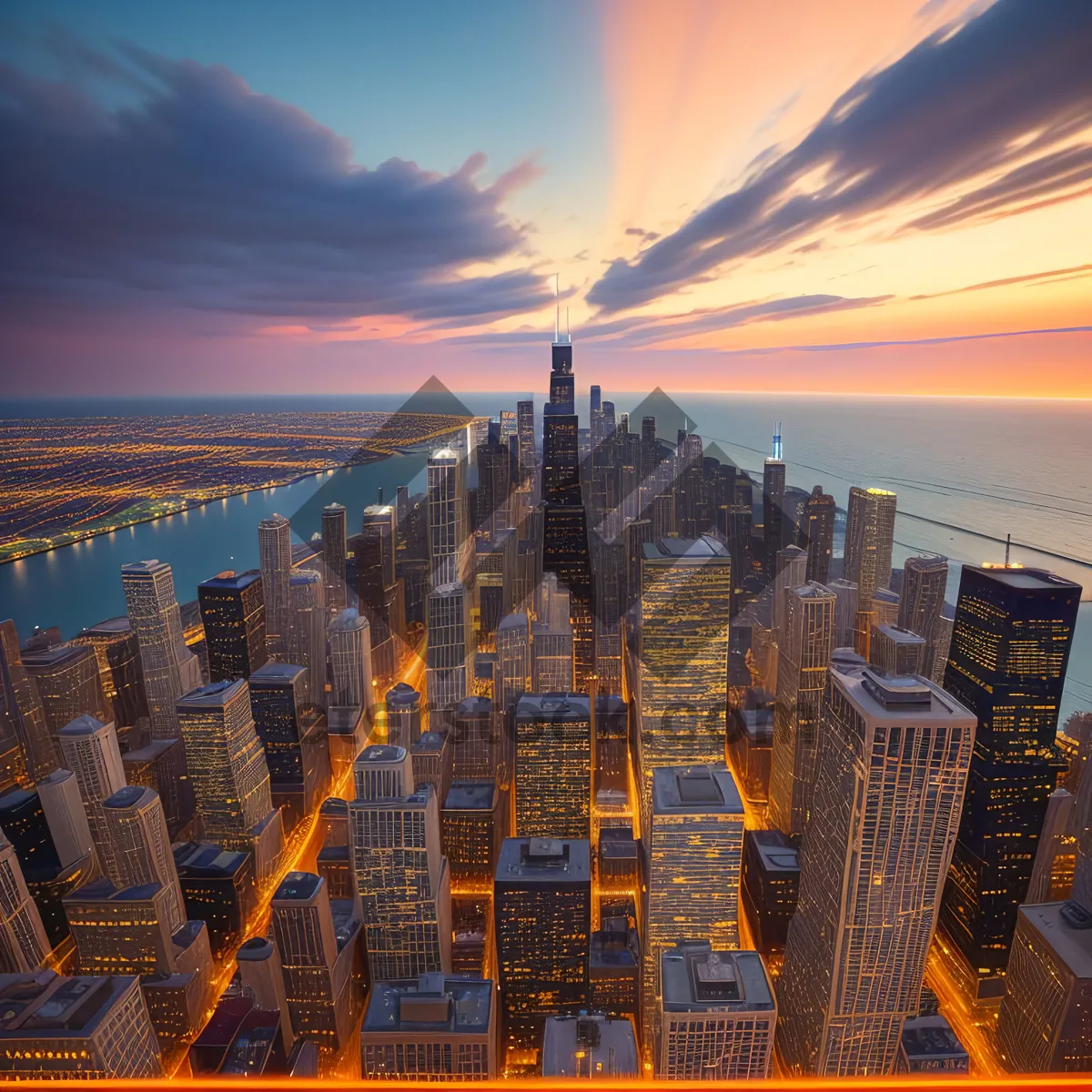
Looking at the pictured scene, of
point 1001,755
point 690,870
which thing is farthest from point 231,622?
point 1001,755

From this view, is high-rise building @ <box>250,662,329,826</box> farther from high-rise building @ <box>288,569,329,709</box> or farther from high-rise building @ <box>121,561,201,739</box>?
high-rise building @ <box>288,569,329,709</box>

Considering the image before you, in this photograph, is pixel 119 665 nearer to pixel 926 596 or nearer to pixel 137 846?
pixel 137 846

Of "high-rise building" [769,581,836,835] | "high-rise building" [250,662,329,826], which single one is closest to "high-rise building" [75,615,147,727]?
"high-rise building" [250,662,329,826]

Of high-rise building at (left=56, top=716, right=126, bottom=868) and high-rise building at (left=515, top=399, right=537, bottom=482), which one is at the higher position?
high-rise building at (left=515, top=399, right=537, bottom=482)

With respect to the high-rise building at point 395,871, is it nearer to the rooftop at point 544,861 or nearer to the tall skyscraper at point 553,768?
the rooftop at point 544,861

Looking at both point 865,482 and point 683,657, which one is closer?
point 865,482

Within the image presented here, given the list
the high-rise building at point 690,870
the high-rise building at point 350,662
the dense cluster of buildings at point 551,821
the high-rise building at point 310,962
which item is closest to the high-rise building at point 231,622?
the dense cluster of buildings at point 551,821

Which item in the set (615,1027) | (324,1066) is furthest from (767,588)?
(324,1066)
